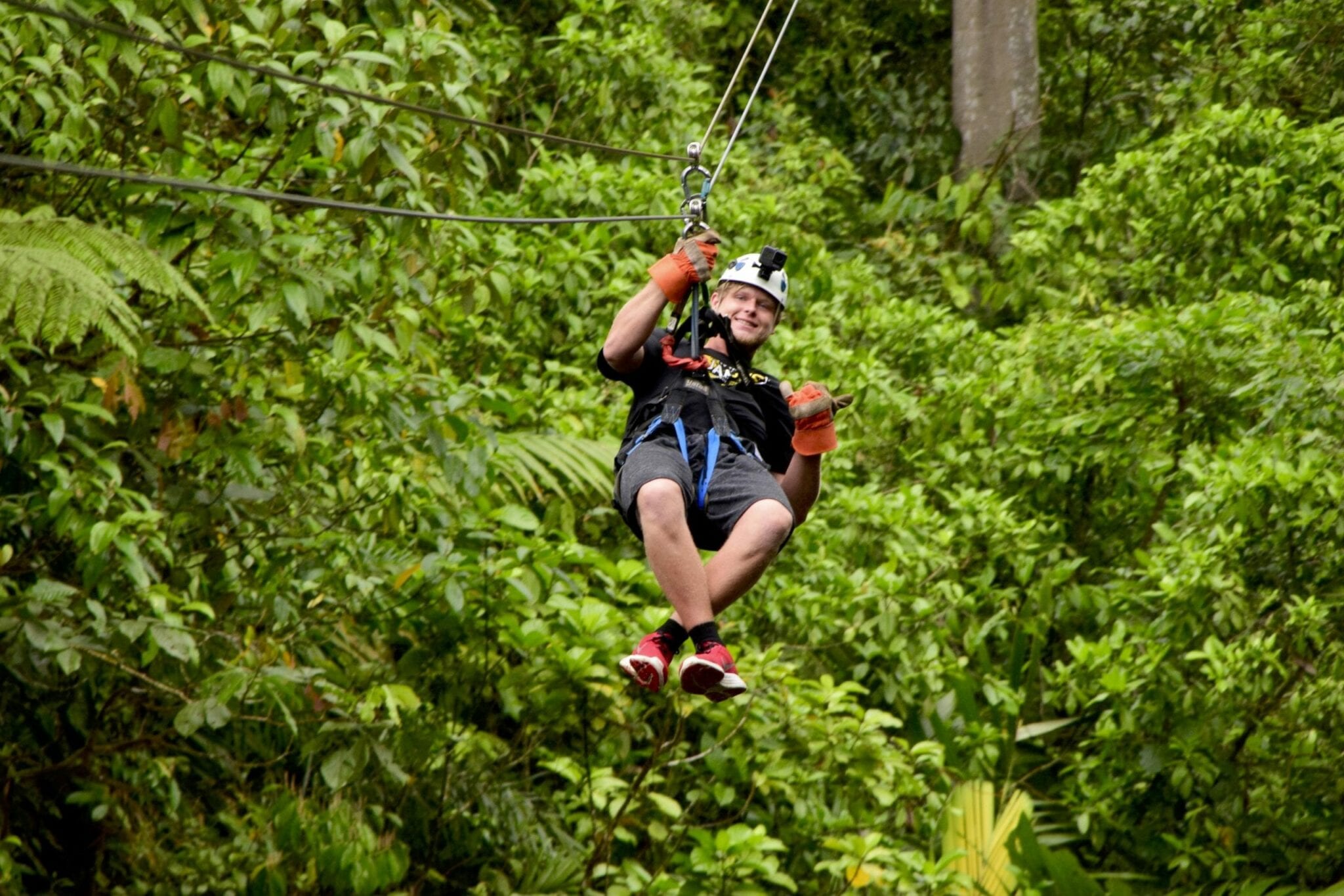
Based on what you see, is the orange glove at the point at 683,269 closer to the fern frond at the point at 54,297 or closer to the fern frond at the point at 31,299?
the fern frond at the point at 54,297

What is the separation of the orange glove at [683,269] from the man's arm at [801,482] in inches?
25.1

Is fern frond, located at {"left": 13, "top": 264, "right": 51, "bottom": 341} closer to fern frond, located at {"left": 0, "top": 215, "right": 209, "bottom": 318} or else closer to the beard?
fern frond, located at {"left": 0, "top": 215, "right": 209, "bottom": 318}

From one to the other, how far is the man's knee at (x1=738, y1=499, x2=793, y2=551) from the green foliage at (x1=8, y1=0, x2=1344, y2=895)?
1.78 metres

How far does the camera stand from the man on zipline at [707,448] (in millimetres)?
4500

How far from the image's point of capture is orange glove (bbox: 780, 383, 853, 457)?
4664 millimetres

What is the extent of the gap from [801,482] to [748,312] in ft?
1.72

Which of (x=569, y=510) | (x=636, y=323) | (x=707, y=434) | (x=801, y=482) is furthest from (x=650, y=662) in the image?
(x=569, y=510)

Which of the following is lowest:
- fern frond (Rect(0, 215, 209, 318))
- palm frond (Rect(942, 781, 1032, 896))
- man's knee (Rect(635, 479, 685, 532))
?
palm frond (Rect(942, 781, 1032, 896))

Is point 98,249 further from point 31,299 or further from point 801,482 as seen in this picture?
point 801,482

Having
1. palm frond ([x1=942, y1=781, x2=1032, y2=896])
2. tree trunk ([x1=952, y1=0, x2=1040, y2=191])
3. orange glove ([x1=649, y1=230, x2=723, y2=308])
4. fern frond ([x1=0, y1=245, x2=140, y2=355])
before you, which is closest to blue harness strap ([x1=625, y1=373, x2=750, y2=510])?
orange glove ([x1=649, y1=230, x2=723, y2=308])

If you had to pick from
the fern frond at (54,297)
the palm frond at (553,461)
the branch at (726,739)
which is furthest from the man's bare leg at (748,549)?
the branch at (726,739)

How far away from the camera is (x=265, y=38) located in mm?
5582

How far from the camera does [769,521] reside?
4.55 m

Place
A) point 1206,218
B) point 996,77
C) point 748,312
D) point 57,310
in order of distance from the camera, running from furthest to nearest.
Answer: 1. point 996,77
2. point 1206,218
3. point 748,312
4. point 57,310
